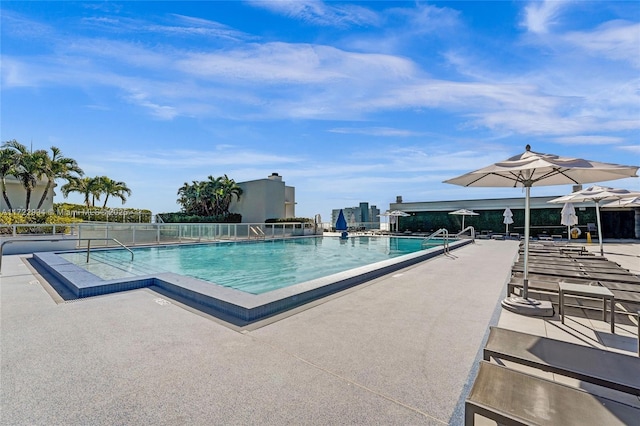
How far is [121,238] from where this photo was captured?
40.0ft

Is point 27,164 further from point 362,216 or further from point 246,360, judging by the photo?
point 362,216

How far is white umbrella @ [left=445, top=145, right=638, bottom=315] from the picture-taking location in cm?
375

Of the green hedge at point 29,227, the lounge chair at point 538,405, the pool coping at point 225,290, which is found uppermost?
the green hedge at point 29,227

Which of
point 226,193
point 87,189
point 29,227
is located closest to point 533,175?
point 29,227

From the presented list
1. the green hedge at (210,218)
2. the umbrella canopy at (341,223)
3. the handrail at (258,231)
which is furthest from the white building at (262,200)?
the handrail at (258,231)

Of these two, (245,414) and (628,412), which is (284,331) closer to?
(245,414)

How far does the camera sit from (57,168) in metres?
20.5

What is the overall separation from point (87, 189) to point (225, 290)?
108ft

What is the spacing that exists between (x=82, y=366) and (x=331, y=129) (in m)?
13.7

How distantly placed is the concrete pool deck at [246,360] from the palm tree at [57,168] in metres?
20.4

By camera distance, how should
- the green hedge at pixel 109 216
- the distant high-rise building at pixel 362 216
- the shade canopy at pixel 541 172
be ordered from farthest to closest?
1. the distant high-rise building at pixel 362 216
2. the green hedge at pixel 109 216
3. the shade canopy at pixel 541 172

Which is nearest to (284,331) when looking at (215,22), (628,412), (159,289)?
(628,412)

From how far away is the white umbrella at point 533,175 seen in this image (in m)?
3.75

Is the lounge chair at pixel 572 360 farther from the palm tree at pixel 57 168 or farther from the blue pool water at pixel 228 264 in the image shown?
the palm tree at pixel 57 168
